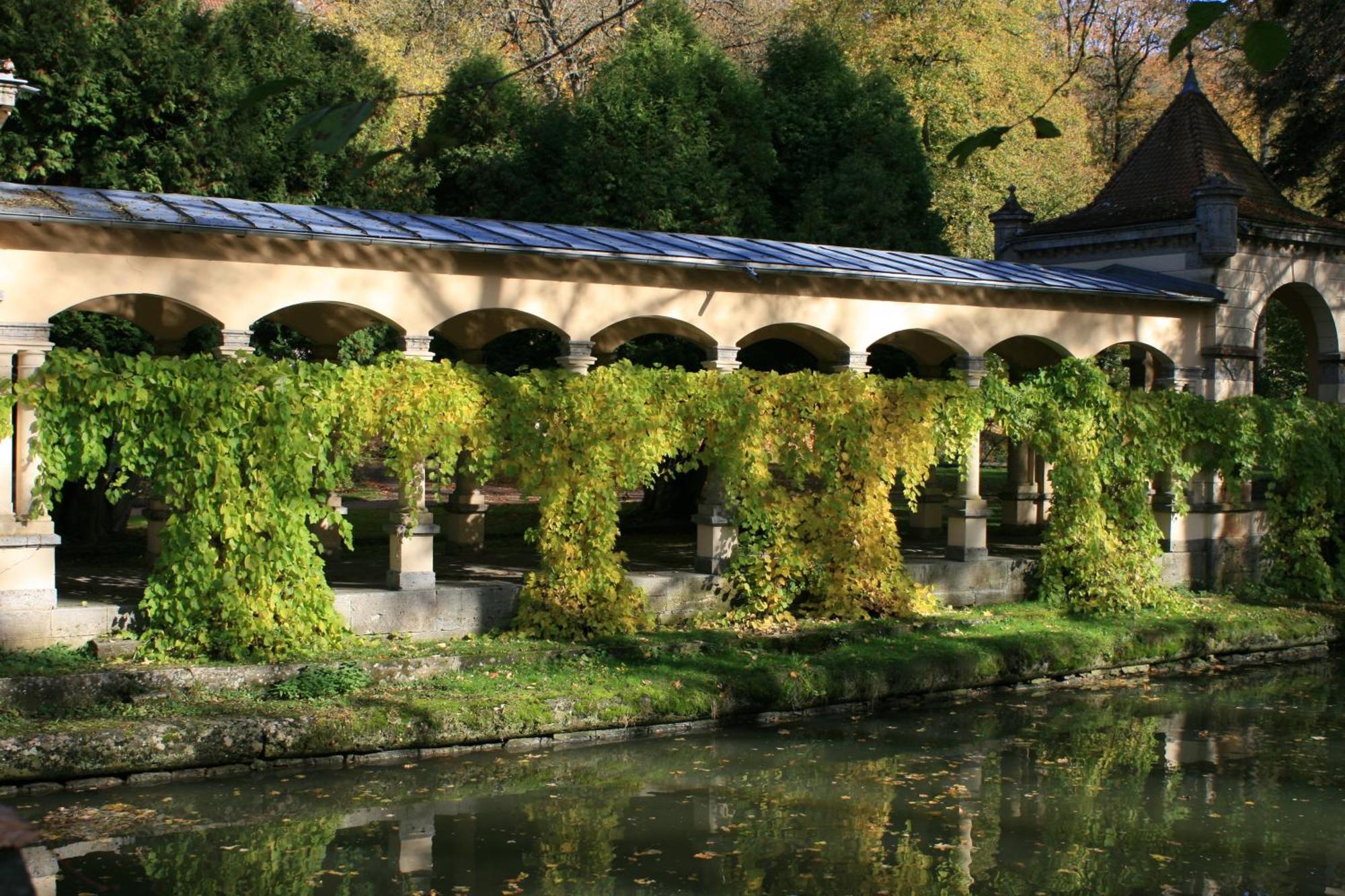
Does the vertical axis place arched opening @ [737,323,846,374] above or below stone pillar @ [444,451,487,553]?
above

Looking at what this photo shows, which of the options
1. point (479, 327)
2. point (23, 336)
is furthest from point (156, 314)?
point (23, 336)

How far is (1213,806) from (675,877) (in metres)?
3.67

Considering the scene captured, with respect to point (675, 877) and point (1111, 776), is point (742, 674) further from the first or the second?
point (675, 877)

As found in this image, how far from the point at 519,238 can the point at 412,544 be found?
3059 millimetres

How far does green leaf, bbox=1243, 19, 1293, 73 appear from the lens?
3186 millimetres

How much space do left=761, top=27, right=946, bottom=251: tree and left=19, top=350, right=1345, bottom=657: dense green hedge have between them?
4.76 m

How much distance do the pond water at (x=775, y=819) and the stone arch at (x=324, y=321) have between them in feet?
22.5

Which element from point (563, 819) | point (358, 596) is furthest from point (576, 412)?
point (563, 819)

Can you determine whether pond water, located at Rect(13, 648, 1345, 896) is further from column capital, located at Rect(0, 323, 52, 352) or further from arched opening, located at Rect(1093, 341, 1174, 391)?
arched opening, located at Rect(1093, 341, 1174, 391)

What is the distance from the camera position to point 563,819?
28.9ft

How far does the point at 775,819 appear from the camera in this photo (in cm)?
888

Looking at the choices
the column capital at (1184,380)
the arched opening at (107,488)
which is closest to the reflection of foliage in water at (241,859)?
the arched opening at (107,488)

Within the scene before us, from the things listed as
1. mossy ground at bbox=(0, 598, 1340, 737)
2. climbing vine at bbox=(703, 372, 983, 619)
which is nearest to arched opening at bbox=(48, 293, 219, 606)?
mossy ground at bbox=(0, 598, 1340, 737)

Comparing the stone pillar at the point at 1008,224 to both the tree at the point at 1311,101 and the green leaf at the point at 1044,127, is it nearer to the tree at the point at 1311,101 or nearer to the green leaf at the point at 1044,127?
the tree at the point at 1311,101
